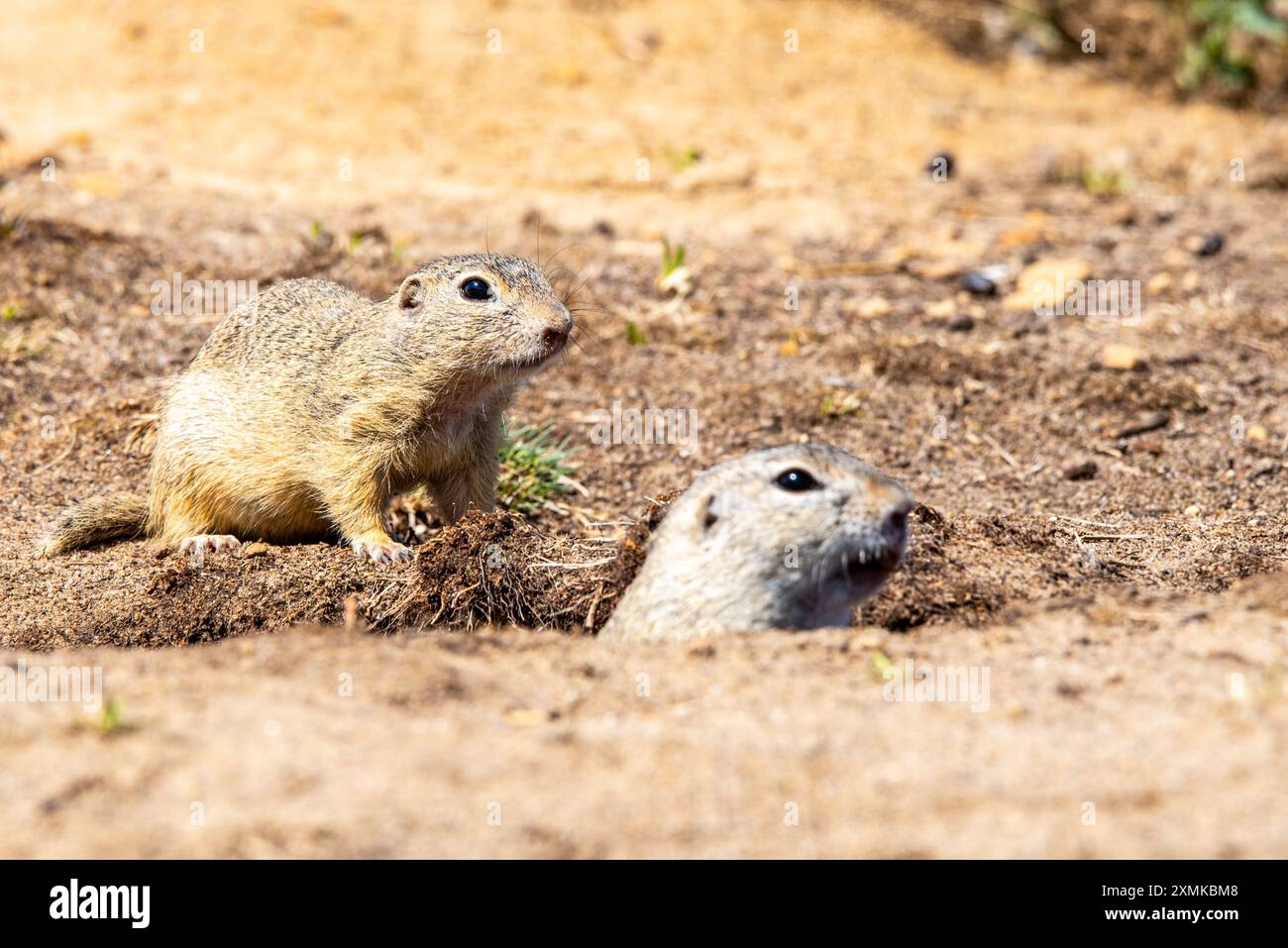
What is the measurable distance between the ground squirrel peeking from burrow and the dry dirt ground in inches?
13.3

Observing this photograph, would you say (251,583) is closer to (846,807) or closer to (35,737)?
(35,737)

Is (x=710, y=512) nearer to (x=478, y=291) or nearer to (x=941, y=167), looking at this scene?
(x=478, y=291)

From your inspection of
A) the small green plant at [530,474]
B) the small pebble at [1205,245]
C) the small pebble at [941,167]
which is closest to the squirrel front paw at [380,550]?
the small green plant at [530,474]

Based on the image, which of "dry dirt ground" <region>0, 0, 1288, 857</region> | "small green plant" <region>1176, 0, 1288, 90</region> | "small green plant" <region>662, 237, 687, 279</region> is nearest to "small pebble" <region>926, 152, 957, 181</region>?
"dry dirt ground" <region>0, 0, 1288, 857</region>

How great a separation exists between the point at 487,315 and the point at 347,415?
2.70 ft

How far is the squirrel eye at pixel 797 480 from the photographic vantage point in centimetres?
550

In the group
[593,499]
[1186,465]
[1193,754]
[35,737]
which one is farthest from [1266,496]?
[35,737]

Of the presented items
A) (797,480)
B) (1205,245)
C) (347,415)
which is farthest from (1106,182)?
(797,480)

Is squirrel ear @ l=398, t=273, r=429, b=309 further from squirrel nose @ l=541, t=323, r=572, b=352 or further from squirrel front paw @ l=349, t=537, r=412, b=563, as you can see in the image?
squirrel front paw @ l=349, t=537, r=412, b=563

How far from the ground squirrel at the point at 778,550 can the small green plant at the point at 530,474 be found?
2.30 meters

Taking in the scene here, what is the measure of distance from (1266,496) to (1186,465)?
1.67ft

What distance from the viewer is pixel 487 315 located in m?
6.80

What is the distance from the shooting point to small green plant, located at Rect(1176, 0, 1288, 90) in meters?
14.1

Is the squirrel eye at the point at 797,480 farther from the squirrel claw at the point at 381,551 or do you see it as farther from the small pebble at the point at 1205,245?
the small pebble at the point at 1205,245
